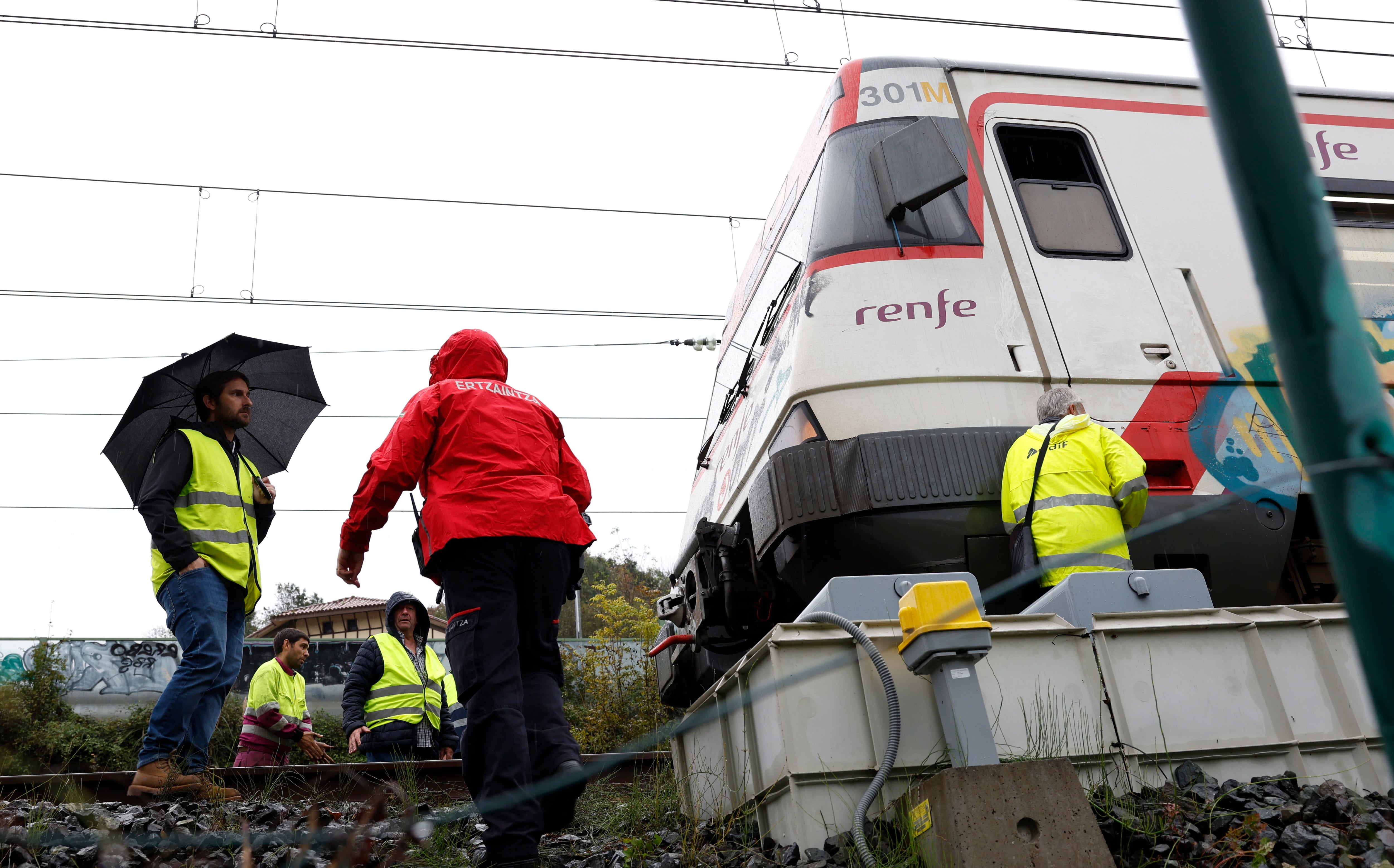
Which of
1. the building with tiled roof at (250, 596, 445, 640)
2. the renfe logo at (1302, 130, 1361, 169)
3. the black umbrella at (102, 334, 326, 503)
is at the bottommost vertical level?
the black umbrella at (102, 334, 326, 503)

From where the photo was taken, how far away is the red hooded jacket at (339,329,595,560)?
3324 millimetres

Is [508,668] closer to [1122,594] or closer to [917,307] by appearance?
[1122,594]

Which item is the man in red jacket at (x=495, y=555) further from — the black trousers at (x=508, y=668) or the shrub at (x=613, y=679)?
the shrub at (x=613, y=679)

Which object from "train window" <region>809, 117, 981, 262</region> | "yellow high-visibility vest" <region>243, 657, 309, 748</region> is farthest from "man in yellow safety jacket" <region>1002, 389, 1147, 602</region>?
"yellow high-visibility vest" <region>243, 657, 309, 748</region>

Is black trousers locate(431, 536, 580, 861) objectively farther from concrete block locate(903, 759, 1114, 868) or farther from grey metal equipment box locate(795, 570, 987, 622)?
concrete block locate(903, 759, 1114, 868)

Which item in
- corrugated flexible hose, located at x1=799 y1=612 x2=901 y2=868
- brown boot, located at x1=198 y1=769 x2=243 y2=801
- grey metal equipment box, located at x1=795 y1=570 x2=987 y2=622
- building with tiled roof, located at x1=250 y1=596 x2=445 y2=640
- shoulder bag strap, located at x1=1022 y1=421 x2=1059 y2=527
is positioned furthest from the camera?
building with tiled roof, located at x1=250 y1=596 x2=445 y2=640

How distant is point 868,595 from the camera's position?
3289mm

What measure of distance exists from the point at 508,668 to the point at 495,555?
357mm

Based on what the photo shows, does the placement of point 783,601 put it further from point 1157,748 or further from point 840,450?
point 1157,748

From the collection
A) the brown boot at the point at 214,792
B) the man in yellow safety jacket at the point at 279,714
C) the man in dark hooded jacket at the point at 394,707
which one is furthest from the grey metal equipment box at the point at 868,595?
the man in yellow safety jacket at the point at 279,714

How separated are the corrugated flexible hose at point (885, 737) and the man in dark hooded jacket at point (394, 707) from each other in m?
4.09

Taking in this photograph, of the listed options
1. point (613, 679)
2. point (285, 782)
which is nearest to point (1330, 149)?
point (285, 782)

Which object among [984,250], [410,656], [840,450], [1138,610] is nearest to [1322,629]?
[1138,610]

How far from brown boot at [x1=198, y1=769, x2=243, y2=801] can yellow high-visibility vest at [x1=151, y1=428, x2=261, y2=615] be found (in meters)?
0.73
